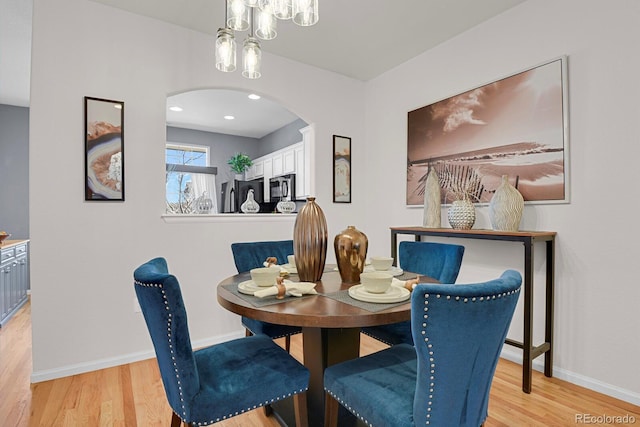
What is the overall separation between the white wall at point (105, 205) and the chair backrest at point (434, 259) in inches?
60.4

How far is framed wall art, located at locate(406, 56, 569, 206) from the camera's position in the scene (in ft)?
7.45

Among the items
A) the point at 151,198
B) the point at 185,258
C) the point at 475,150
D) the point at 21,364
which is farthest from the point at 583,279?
the point at 21,364

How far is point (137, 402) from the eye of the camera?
6.58 ft

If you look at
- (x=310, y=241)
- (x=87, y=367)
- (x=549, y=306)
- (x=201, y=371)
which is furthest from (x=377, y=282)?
(x=87, y=367)

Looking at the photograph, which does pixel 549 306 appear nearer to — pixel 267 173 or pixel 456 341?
pixel 456 341

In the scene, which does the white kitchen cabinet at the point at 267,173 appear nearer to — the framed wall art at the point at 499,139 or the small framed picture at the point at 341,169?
the small framed picture at the point at 341,169

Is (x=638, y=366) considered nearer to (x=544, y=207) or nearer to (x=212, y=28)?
(x=544, y=207)

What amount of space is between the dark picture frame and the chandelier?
1.15m

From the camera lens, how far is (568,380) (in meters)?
2.22

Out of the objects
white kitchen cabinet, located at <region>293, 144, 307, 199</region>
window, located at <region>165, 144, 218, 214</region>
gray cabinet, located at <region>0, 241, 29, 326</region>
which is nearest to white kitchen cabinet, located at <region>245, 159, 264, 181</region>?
window, located at <region>165, 144, 218, 214</region>

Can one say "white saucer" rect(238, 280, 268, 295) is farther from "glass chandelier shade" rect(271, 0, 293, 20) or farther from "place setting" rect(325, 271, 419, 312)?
"glass chandelier shade" rect(271, 0, 293, 20)

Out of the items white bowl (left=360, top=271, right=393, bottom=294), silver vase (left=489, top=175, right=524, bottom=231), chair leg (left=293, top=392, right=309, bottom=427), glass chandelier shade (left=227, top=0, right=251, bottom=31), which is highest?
glass chandelier shade (left=227, top=0, right=251, bottom=31)

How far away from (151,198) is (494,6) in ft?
9.74

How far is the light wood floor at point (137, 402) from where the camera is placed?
1818mm
